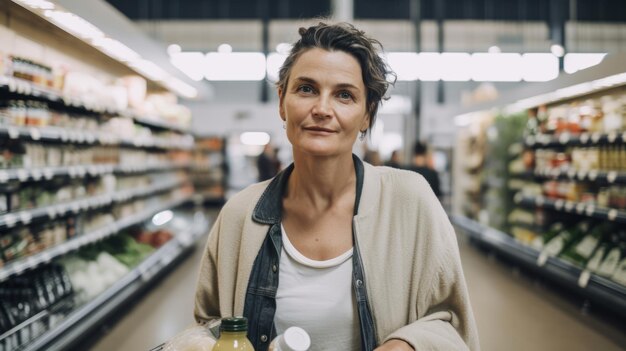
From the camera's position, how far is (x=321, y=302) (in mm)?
1375

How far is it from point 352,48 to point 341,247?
1.46 ft

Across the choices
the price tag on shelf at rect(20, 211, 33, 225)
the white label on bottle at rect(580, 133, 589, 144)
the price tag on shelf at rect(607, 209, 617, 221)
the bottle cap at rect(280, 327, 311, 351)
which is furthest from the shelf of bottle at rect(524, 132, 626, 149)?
the bottle cap at rect(280, 327, 311, 351)

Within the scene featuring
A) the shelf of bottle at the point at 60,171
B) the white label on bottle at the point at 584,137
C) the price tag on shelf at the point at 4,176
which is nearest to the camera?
the price tag on shelf at the point at 4,176

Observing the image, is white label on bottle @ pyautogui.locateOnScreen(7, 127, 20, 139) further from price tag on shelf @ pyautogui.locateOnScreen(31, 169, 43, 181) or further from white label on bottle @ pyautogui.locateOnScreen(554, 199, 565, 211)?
white label on bottle @ pyautogui.locateOnScreen(554, 199, 565, 211)

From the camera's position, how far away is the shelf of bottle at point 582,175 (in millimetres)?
5727

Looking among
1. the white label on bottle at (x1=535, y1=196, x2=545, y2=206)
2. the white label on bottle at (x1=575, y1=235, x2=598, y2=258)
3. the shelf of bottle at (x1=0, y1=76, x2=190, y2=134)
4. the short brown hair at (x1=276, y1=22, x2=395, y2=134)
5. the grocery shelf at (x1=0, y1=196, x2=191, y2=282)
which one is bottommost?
the white label on bottle at (x1=575, y1=235, x2=598, y2=258)

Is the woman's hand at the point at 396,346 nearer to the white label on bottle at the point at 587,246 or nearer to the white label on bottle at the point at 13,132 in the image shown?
the white label on bottle at the point at 13,132

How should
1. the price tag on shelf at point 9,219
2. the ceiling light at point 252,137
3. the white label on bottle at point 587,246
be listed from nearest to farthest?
the price tag on shelf at point 9,219
the white label on bottle at point 587,246
the ceiling light at point 252,137

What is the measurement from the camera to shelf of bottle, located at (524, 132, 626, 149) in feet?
19.1

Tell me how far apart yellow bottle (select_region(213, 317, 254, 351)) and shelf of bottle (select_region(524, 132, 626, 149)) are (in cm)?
525

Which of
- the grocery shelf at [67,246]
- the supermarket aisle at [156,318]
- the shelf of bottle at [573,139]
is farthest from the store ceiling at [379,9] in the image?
the supermarket aisle at [156,318]

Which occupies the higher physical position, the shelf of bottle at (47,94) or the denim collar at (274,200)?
the shelf of bottle at (47,94)

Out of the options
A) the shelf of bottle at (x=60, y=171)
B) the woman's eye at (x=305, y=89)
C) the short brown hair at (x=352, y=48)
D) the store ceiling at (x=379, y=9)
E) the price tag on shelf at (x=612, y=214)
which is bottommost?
the price tag on shelf at (x=612, y=214)

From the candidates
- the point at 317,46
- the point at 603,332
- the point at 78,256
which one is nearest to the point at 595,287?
the point at 603,332
